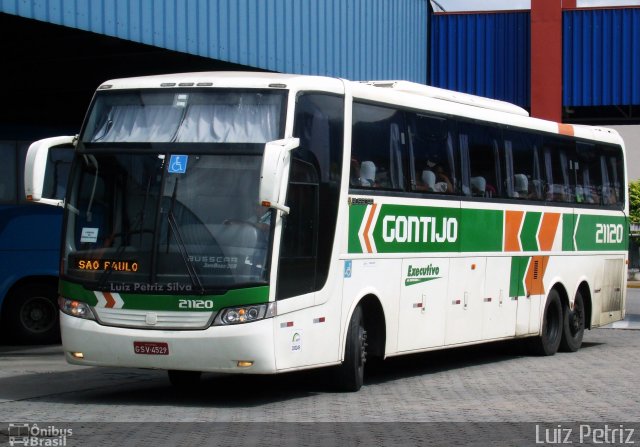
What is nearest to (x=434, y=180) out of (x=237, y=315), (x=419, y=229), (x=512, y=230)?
(x=419, y=229)

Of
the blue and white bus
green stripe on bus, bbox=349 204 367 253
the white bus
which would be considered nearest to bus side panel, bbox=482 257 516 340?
the white bus

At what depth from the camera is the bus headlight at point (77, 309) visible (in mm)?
11273

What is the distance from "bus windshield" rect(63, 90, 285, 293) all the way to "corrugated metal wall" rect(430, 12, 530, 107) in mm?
20257

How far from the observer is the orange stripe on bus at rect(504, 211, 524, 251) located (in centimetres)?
1599

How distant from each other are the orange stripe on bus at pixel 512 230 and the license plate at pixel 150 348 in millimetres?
6486

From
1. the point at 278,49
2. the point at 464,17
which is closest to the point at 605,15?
the point at 464,17

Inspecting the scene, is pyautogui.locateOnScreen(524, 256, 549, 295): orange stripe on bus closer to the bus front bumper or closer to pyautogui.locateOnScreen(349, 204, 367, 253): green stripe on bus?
pyautogui.locateOnScreen(349, 204, 367, 253): green stripe on bus

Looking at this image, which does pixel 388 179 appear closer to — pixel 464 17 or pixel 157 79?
pixel 157 79

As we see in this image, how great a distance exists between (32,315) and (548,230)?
25.4ft

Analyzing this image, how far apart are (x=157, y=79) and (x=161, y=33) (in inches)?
212

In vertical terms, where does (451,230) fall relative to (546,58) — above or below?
below

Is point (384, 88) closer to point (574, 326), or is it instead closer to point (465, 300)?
point (465, 300)

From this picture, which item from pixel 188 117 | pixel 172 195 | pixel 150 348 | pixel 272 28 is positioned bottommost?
pixel 150 348

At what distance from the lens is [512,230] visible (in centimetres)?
1616
